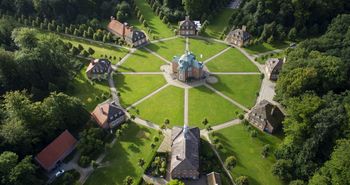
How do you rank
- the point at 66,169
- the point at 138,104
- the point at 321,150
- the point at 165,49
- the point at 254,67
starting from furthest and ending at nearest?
the point at 165,49, the point at 254,67, the point at 138,104, the point at 66,169, the point at 321,150

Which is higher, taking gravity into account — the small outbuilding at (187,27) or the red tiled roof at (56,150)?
the small outbuilding at (187,27)

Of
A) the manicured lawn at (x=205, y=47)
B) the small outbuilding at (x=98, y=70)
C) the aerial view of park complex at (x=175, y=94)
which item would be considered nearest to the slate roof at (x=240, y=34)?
the aerial view of park complex at (x=175, y=94)

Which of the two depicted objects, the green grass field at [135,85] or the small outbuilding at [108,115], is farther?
the green grass field at [135,85]

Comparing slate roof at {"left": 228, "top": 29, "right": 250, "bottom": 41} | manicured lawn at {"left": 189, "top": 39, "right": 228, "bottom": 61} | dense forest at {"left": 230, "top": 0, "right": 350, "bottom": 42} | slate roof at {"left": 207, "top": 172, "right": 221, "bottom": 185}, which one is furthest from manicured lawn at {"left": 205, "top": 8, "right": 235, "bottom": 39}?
slate roof at {"left": 207, "top": 172, "right": 221, "bottom": 185}

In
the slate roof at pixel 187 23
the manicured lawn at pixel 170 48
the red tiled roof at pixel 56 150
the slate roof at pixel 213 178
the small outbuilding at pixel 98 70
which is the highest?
the slate roof at pixel 187 23

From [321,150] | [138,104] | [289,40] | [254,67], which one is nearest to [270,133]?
[321,150]

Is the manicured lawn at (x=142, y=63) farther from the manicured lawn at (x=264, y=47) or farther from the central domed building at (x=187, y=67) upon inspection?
the manicured lawn at (x=264, y=47)

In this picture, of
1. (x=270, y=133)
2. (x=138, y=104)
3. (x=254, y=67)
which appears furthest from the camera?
(x=254, y=67)

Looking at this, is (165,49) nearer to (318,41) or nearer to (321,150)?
(318,41)

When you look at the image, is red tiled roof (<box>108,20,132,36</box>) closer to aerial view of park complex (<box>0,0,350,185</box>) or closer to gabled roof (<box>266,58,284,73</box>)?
aerial view of park complex (<box>0,0,350,185</box>)
